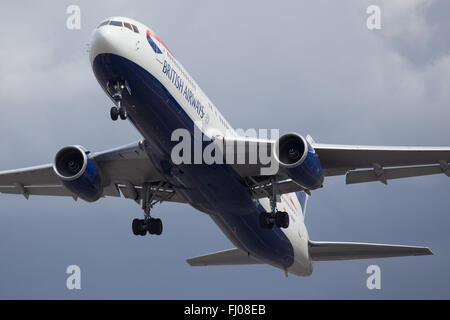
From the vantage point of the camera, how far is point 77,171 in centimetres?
2736

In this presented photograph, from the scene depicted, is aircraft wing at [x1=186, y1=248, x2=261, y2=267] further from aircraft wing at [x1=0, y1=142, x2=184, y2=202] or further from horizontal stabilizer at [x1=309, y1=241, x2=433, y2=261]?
aircraft wing at [x1=0, y1=142, x2=184, y2=202]

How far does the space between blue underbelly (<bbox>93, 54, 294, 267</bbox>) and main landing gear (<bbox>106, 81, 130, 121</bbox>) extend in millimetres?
189

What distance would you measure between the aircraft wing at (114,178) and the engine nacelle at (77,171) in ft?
2.76

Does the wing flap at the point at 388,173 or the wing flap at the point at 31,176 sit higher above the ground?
the wing flap at the point at 31,176

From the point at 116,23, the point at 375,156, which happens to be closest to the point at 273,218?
the point at 375,156

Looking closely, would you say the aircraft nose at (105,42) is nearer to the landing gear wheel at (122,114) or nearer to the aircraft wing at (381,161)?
the landing gear wheel at (122,114)

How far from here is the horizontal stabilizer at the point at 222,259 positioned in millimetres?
36000

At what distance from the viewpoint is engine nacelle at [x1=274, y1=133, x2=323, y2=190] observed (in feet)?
81.3

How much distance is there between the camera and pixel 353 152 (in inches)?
1051

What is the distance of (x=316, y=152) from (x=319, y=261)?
10.3m

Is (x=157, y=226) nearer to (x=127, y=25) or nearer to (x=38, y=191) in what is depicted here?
(x=38, y=191)

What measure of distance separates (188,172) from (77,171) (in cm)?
488

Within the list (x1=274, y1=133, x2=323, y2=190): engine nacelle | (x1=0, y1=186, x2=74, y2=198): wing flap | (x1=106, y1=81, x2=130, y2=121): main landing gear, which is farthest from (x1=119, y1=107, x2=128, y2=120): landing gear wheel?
(x1=0, y1=186, x2=74, y2=198): wing flap

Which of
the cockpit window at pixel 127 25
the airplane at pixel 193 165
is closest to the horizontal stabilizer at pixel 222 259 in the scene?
the airplane at pixel 193 165
